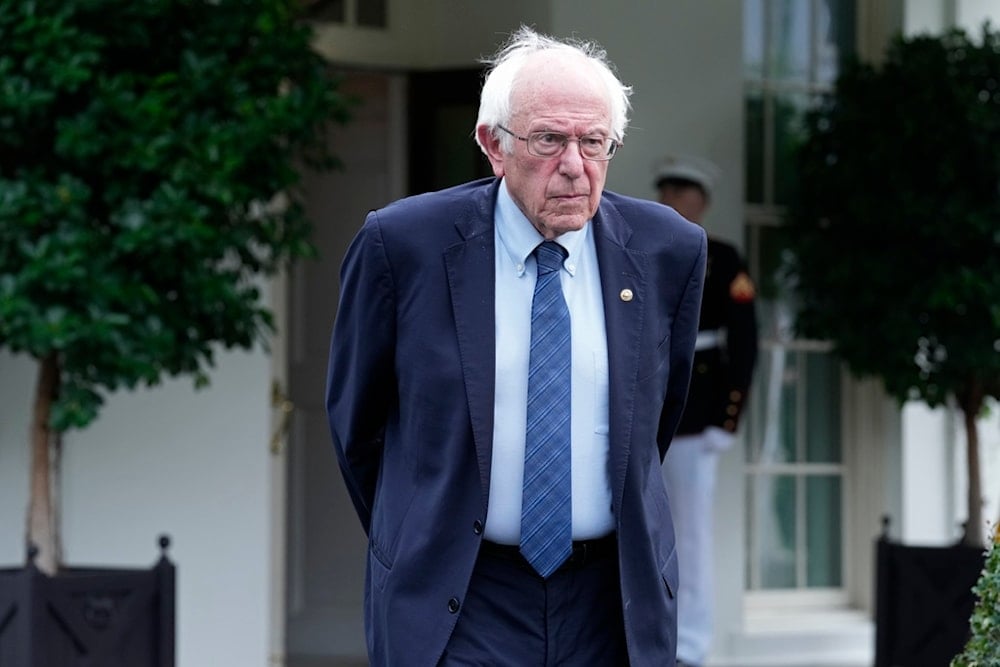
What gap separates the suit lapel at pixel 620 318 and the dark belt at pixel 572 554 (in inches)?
3.6

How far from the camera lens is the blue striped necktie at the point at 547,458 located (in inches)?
123

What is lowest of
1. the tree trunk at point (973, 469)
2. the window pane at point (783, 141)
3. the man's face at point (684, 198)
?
the tree trunk at point (973, 469)

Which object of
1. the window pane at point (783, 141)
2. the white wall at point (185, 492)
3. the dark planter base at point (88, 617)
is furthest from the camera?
the window pane at point (783, 141)

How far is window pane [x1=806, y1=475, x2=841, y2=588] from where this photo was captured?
8477 millimetres

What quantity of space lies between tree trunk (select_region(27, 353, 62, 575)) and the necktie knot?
2866mm

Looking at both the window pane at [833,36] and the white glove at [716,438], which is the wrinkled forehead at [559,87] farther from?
the window pane at [833,36]

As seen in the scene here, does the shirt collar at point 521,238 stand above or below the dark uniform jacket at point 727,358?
above

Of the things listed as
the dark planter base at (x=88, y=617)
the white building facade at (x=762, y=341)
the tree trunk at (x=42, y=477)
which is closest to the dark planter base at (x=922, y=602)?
the white building facade at (x=762, y=341)

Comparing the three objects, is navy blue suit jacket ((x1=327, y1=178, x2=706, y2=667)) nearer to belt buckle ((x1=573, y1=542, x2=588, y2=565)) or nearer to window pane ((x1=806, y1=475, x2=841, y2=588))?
belt buckle ((x1=573, y1=542, x2=588, y2=565))

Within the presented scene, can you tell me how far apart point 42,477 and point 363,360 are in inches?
110

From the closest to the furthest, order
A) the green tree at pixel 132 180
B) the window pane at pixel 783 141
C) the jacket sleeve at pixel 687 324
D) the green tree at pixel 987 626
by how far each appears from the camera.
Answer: the jacket sleeve at pixel 687 324
the green tree at pixel 987 626
the green tree at pixel 132 180
the window pane at pixel 783 141

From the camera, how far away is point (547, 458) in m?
3.15

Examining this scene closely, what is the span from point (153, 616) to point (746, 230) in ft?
11.5

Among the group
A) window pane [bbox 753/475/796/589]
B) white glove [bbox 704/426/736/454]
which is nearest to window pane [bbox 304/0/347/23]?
white glove [bbox 704/426/736/454]
